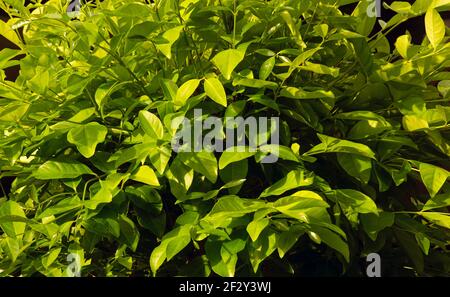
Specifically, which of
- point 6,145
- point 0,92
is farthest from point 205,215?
point 0,92

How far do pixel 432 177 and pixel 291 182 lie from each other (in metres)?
0.37

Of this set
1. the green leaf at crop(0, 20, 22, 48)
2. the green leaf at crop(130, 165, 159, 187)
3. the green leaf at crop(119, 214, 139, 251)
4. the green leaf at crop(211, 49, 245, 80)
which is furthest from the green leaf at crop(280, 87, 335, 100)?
the green leaf at crop(0, 20, 22, 48)

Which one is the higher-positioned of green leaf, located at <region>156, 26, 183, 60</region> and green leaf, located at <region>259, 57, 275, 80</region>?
green leaf, located at <region>156, 26, 183, 60</region>

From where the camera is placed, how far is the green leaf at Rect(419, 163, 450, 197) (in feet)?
4.02

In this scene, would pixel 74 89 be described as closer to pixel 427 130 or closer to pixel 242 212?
pixel 242 212

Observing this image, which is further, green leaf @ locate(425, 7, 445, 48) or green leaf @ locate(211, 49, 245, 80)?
green leaf @ locate(425, 7, 445, 48)

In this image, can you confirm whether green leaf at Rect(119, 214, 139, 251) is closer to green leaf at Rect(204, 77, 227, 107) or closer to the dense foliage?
the dense foliage

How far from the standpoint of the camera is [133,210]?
4.61 ft

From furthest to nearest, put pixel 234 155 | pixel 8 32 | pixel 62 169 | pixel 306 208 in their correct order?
1. pixel 8 32
2. pixel 62 169
3. pixel 234 155
4. pixel 306 208

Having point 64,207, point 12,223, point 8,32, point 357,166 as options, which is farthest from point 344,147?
point 8,32

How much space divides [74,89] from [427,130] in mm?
946

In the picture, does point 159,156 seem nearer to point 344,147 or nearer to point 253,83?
point 253,83

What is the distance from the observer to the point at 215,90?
3.91 feet

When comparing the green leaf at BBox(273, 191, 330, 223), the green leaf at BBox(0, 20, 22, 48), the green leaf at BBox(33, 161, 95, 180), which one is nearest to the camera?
the green leaf at BBox(273, 191, 330, 223)
